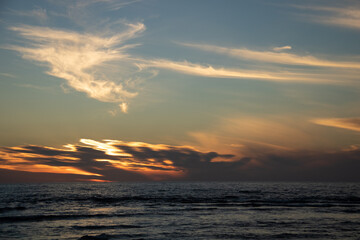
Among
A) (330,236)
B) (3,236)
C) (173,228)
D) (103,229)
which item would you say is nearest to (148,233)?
(173,228)

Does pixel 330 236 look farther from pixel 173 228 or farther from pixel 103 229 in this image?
pixel 103 229

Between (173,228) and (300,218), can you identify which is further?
(300,218)

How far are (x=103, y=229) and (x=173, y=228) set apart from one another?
19.9 ft

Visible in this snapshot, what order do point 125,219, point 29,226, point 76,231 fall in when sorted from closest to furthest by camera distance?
point 76,231
point 29,226
point 125,219

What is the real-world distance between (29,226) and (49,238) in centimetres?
681

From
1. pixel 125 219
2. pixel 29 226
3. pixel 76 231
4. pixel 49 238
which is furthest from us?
pixel 125 219

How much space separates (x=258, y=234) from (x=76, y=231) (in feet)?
48.8

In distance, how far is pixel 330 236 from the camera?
2334 cm

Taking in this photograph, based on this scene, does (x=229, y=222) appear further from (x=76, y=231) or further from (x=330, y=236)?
(x=76, y=231)

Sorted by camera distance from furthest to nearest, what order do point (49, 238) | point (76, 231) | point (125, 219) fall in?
1. point (125, 219)
2. point (76, 231)
3. point (49, 238)

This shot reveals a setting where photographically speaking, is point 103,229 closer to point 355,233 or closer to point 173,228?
point 173,228

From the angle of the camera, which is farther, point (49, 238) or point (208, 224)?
point (208, 224)

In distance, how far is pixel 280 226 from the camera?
27516 mm

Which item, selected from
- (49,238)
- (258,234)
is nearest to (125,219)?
(49,238)
